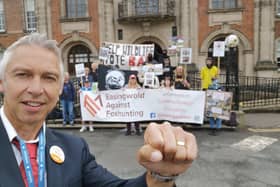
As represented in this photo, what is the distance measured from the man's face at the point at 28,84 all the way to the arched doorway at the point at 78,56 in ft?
65.3

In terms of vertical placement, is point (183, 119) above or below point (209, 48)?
below

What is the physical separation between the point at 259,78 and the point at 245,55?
1.76 metres

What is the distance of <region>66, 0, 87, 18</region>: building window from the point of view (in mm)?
20844

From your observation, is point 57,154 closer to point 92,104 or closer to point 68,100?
point 92,104

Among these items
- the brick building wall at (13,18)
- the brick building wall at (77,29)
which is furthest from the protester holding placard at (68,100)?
the brick building wall at (13,18)

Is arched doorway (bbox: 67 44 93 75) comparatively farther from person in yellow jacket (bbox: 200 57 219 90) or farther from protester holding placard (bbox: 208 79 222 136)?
protester holding placard (bbox: 208 79 222 136)

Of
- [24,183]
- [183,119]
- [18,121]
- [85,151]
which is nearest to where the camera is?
[24,183]

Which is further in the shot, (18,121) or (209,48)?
(209,48)

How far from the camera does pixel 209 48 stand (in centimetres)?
1936

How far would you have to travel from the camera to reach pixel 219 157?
5.95 metres

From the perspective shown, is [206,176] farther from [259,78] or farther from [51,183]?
[259,78]

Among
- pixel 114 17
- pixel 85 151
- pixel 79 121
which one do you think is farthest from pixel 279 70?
pixel 85 151

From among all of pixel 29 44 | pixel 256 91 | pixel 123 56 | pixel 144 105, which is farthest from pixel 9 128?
pixel 256 91

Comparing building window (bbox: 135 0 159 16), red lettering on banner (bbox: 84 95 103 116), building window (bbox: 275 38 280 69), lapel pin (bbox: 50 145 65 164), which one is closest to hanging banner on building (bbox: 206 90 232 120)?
red lettering on banner (bbox: 84 95 103 116)
